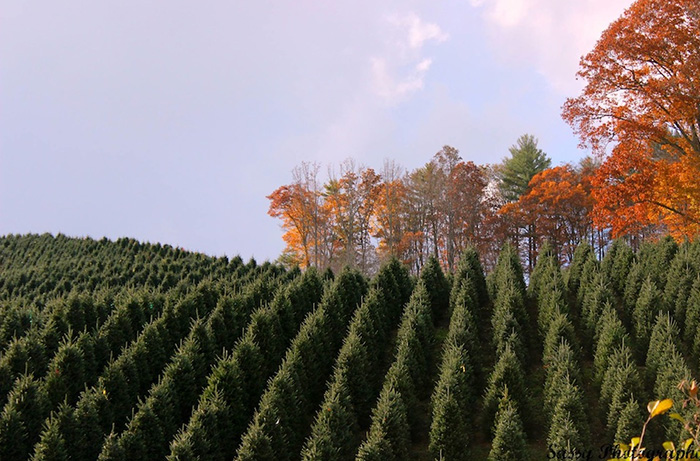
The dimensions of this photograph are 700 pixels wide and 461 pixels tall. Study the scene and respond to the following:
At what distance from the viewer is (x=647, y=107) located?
23.7m

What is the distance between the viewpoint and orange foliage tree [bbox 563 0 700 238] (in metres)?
23.0

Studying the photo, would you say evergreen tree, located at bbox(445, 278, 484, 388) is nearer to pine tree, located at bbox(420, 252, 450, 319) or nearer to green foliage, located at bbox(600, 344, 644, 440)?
green foliage, located at bbox(600, 344, 644, 440)

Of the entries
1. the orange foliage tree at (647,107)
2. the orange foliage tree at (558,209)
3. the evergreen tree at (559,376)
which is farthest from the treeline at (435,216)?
the evergreen tree at (559,376)

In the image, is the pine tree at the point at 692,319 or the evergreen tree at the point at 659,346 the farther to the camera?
the pine tree at the point at 692,319

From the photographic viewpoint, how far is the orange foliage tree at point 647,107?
23.0 metres

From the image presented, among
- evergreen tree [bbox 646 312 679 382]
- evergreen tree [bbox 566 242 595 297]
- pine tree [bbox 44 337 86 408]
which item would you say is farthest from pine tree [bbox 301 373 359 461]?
evergreen tree [bbox 566 242 595 297]

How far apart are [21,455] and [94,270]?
21.3 metres

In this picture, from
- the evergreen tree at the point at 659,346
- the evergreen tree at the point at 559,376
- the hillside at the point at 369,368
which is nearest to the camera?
the hillside at the point at 369,368

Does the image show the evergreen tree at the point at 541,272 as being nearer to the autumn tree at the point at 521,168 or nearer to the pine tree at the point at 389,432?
the pine tree at the point at 389,432

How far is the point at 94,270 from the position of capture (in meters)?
32.1

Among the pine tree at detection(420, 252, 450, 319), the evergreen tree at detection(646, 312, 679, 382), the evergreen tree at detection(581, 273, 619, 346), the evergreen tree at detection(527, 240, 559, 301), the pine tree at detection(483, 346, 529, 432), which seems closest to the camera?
the pine tree at detection(483, 346, 529, 432)

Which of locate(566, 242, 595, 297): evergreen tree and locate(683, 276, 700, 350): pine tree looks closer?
locate(683, 276, 700, 350): pine tree

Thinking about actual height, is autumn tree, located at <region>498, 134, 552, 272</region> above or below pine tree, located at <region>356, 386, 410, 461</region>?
above

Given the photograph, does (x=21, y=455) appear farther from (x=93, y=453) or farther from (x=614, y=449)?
(x=614, y=449)
